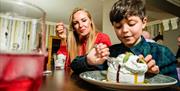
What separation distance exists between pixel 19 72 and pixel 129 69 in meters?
0.26

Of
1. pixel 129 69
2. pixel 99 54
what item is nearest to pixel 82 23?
pixel 99 54

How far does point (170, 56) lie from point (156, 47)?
0.21ft

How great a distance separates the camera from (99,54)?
55 centimetres

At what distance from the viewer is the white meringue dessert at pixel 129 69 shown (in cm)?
42

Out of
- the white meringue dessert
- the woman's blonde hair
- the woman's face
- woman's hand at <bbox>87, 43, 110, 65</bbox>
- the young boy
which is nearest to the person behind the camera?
the white meringue dessert

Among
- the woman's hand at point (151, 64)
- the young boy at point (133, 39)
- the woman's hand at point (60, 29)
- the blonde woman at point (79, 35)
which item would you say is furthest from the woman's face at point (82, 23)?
the woman's hand at point (151, 64)

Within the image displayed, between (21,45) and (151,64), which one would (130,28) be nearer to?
(151,64)

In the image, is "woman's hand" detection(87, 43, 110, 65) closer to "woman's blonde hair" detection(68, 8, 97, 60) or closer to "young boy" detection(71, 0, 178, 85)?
"young boy" detection(71, 0, 178, 85)

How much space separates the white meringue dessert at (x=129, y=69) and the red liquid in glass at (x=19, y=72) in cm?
23

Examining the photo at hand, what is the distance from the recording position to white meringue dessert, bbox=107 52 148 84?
1.37 ft

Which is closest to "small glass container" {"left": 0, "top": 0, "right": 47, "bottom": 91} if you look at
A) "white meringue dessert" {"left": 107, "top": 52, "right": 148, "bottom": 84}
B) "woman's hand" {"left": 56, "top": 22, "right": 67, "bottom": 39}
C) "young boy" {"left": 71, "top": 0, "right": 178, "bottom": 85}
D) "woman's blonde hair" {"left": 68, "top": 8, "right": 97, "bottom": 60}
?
"white meringue dessert" {"left": 107, "top": 52, "right": 148, "bottom": 84}

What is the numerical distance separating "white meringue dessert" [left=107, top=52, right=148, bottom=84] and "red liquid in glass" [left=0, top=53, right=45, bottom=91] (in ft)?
0.76

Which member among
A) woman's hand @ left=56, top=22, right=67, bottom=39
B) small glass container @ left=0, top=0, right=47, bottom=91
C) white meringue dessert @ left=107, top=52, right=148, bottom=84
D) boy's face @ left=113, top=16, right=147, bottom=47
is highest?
woman's hand @ left=56, top=22, right=67, bottom=39

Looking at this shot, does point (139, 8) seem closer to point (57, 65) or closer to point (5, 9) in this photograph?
point (57, 65)
